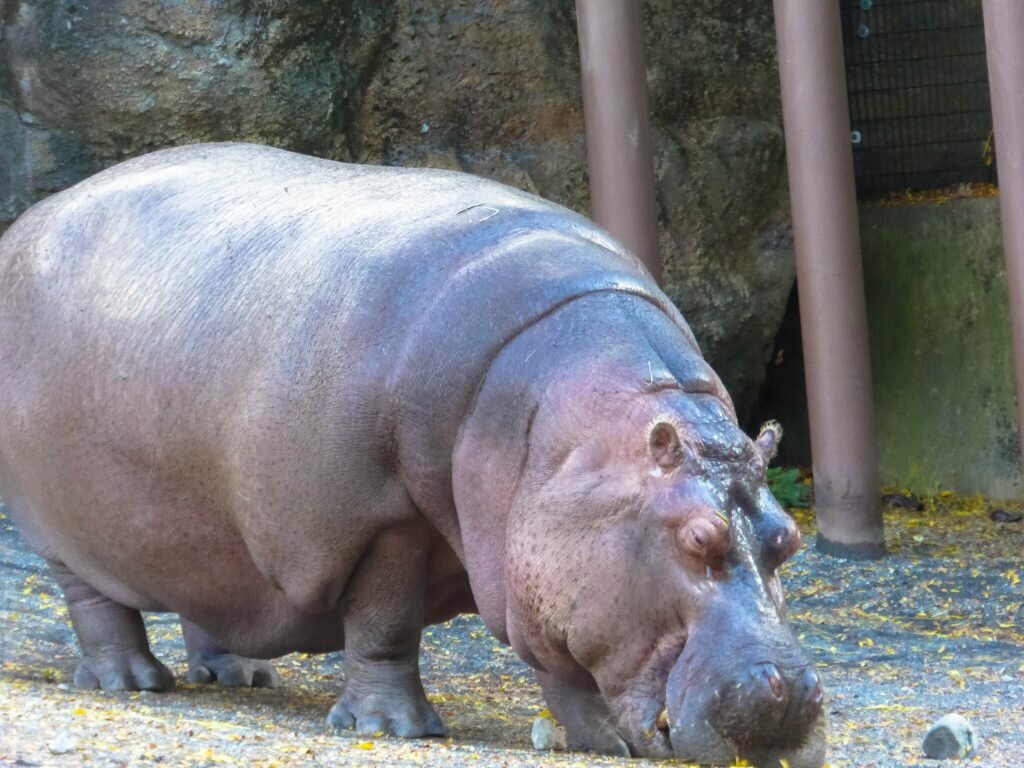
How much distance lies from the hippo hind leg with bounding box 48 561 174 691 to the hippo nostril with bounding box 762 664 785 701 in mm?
2232

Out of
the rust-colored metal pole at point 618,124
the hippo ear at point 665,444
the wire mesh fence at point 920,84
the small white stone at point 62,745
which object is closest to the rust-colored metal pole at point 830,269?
the rust-colored metal pole at point 618,124

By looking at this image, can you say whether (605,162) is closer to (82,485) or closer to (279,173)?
(279,173)

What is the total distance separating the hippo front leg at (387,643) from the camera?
3.93m

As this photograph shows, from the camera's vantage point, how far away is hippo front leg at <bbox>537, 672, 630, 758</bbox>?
3.58 metres

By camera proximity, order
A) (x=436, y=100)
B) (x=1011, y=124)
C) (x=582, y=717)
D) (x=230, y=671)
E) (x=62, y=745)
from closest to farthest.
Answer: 1. (x=62, y=745)
2. (x=582, y=717)
3. (x=230, y=671)
4. (x=1011, y=124)
5. (x=436, y=100)

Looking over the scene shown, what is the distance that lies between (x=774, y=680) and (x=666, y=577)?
31 centimetres

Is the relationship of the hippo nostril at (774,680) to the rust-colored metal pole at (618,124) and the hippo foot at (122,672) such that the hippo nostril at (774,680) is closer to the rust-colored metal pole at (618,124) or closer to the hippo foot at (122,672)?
the hippo foot at (122,672)

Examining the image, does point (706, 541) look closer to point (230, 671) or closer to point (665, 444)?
point (665, 444)

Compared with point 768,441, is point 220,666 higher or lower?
lower

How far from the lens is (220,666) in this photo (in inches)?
197

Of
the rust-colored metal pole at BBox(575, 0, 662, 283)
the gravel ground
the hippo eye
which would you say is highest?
the rust-colored metal pole at BBox(575, 0, 662, 283)

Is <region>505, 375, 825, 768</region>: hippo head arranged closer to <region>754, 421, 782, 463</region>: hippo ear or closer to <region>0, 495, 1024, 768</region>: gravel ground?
<region>754, 421, 782, 463</region>: hippo ear

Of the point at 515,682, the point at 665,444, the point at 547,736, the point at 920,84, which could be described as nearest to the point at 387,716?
the point at 547,736

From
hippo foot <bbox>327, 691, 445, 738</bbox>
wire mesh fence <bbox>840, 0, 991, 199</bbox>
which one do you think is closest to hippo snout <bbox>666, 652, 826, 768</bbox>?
hippo foot <bbox>327, 691, 445, 738</bbox>
